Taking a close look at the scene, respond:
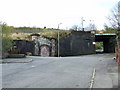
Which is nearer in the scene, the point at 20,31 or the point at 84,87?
the point at 84,87

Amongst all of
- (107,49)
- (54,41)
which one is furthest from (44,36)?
(107,49)

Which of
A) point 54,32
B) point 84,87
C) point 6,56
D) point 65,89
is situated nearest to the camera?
point 65,89

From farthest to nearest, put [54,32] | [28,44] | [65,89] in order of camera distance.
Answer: [54,32] < [28,44] < [65,89]

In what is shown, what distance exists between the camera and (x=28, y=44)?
5081 centimetres

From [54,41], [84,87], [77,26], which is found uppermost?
[77,26]

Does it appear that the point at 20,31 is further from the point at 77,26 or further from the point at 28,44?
the point at 77,26

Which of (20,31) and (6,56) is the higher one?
(20,31)

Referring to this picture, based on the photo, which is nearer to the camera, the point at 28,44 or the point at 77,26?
the point at 28,44

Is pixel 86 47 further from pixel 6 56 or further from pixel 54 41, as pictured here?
pixel 6 56

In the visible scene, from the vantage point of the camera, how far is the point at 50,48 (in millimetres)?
52750

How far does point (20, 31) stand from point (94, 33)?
61.1ft

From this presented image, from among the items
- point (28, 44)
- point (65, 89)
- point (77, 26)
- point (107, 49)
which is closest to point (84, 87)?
point (65, 89)

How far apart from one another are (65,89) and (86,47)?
158ft

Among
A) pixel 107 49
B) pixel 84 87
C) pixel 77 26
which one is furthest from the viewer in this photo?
pixel 77 26
